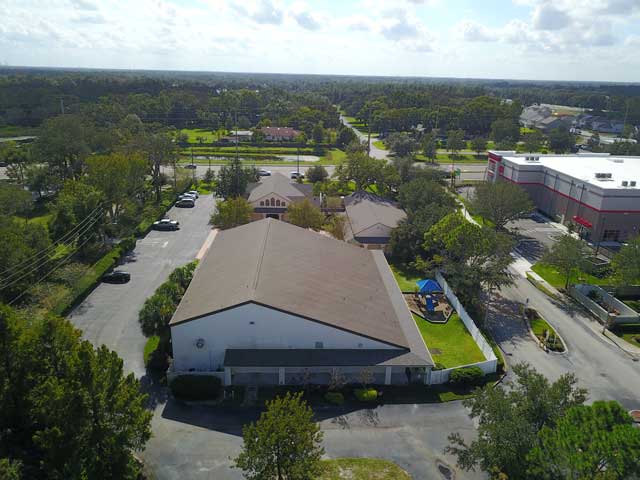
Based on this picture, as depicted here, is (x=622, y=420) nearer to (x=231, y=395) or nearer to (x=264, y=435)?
(x=264, y=435)

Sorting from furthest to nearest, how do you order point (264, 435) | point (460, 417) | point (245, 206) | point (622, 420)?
point (245, 206) → point (460, 417) → point (264, 435) → point (622, 420)

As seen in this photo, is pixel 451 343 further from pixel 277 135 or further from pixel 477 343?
pixel 277 135

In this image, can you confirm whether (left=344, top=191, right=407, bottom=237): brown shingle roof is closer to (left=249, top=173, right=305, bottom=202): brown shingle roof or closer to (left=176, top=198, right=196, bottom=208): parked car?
(left=249, top=173, right=305, bottom=202): brown shingle roof

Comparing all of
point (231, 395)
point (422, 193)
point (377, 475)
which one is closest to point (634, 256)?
point (422, 193)

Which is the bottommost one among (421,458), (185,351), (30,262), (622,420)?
(421,458)

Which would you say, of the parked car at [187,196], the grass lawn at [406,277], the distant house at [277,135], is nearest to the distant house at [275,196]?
the parked car at [187,196]

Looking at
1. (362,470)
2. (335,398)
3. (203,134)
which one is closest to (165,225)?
(335,398)
